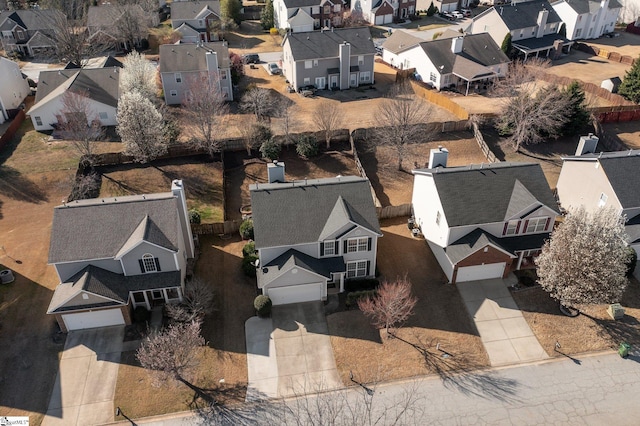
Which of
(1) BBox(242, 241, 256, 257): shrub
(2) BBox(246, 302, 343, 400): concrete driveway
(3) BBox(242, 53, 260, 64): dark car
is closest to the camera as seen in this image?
(2) BBox(246, 302, 343, 400): concrete driveway

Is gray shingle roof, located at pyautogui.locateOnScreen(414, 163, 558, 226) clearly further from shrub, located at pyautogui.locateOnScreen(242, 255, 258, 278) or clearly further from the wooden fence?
the wooden fence

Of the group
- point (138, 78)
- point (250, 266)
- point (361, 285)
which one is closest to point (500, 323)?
point (361, 285)

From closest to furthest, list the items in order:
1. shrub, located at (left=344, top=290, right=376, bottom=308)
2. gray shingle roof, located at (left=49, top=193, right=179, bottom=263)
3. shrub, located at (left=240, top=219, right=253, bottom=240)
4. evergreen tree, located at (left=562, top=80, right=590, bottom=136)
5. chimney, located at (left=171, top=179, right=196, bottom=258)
Result: 1. gray shingle roof, located at (left=49, top=193, right=179, bottom=263)
2. shrub, located at (left=344, top=290, right=376, bottom=308)
3. chimney, located at (left=171, top=179, right=196, bottom=258)
4. shrub, located at (left=240, top=219, right=253, bottom=240)
5. evergreen tree, located at (left=562, top=80, right=590, bottom=136)

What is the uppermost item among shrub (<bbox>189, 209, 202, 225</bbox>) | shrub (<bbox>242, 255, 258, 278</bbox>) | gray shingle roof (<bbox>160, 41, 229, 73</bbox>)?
gray shingle roof (<bbox>160, 41, 229, 73</bbox>)

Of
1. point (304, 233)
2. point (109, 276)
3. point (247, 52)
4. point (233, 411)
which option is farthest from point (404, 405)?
point (247, 52)

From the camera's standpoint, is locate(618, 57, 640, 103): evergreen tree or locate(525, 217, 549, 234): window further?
locate(618, 57, 640, 103): evergreen tree

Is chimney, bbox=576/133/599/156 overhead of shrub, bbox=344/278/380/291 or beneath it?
overhead

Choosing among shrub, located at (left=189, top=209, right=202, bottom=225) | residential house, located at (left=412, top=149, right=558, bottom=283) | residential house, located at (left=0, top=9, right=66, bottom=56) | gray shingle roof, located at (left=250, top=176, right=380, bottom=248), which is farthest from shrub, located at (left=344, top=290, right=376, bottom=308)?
residential house, located at (left=0, top=9, right=66, bottom=56)
